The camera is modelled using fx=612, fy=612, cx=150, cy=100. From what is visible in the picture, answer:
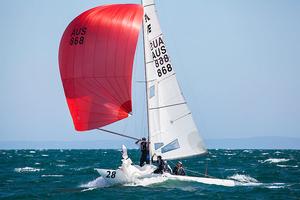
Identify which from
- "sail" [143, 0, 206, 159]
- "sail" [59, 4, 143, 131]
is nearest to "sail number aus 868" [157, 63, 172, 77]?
"sail" [143, 0, 206, 159]

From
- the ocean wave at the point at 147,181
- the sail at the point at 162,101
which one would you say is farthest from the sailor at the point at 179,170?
the ocean wave at the point at 147,181

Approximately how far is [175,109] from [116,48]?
3.70m

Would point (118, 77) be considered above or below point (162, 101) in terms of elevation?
above

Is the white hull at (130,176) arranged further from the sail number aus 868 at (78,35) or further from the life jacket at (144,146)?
the sail number aus 868 at (78,35)

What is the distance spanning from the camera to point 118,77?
25.5m

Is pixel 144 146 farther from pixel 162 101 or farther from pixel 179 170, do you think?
pixel 162 101

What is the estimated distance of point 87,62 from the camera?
1007 inches

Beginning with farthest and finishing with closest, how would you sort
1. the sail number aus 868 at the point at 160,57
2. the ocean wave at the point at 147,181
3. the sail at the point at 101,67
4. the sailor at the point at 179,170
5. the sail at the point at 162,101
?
the sailor at the point at 179,170
the sail number aus 868 at the point at 160,57
the sail at the point at 162,101
the ocean wave at the point at 147,181
the sail at the point at 101,67

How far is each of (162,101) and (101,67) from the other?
3.04 meters

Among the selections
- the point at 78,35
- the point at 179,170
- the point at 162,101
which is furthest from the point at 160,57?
the point at 179,170

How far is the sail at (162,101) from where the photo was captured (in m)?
26.1

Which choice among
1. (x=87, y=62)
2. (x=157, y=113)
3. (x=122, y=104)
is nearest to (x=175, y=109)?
(x=157, y=113)

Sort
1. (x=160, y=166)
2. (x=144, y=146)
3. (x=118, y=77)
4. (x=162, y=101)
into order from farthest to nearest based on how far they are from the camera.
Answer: (x=162, y=101) → (x=144, y=146) → (x=160, y=166) → (x=118, y=77)

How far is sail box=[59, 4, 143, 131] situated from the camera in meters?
25.4
